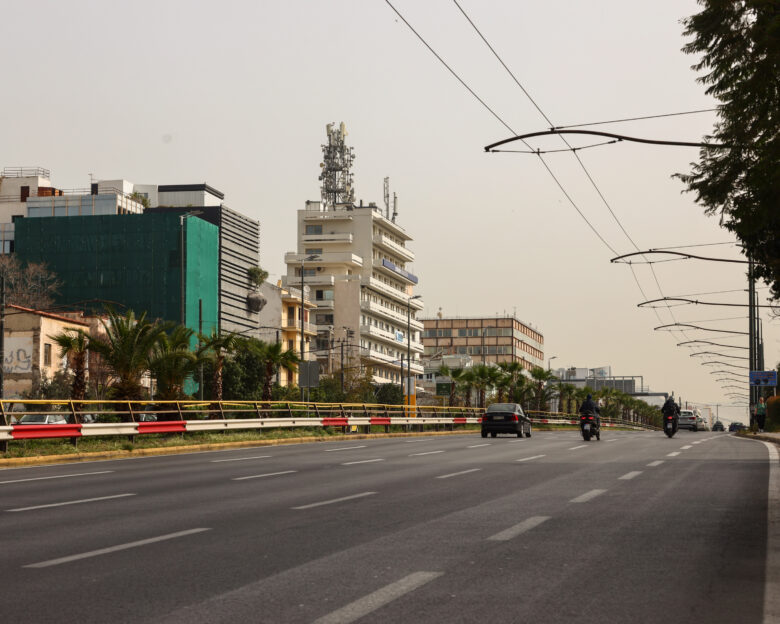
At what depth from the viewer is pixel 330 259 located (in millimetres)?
126625

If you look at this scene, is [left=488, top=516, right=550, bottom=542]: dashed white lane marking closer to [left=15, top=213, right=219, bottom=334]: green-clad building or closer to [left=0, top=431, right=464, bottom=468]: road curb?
[left=0, top=431, right=464, bottom=468]: road curb

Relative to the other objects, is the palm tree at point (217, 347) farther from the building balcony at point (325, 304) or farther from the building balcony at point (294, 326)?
the building balcony at point (325, 304)

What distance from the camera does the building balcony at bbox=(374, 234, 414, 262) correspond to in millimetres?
132500

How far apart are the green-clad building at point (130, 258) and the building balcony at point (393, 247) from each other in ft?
116

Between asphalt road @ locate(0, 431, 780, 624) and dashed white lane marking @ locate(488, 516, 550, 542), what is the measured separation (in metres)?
0.08

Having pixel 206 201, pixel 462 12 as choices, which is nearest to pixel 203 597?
pixel 462 12

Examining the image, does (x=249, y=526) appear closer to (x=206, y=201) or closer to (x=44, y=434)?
(x=44, y=434)

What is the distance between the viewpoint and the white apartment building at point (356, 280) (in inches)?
4835

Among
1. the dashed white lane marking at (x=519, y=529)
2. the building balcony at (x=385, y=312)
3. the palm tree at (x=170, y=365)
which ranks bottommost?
the dashed white lane marking at (x=519, y=529)

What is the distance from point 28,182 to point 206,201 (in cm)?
1862

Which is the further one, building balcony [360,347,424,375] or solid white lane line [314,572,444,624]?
building balcony [360,347,424,375]

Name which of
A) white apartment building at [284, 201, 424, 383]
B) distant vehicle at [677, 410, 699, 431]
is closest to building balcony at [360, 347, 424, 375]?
white apartment building at [284, 201, 424, 383]

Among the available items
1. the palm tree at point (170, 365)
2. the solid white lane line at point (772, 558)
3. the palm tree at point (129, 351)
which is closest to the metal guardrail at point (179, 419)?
the palm tree at point (170, 365)

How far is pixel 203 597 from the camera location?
6.73 metres
